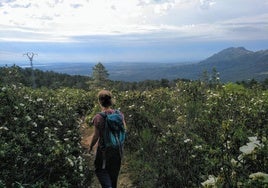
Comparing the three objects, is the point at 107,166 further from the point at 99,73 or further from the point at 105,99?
the point at 99,73

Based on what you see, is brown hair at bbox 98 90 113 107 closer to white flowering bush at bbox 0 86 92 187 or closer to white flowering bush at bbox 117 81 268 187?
white flowering bush at bbox 0 86 92 187

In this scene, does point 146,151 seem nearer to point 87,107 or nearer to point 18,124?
point 18,124

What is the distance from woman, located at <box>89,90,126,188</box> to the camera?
21.8ft

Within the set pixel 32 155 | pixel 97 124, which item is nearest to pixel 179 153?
pixel 97 124

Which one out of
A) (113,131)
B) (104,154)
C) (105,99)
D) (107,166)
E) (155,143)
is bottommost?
(155,143)

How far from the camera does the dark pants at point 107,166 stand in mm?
6711

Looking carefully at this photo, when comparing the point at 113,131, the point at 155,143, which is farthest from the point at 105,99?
the point at 155,143

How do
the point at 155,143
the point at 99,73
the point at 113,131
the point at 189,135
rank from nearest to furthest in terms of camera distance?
the point at 113,131, the point at 189,135, the point at 155,143, the point at 99,73

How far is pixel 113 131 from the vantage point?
21.9 feet

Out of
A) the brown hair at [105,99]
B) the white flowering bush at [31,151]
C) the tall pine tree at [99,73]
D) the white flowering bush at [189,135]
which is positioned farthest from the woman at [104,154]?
the tall pine tree at [99,73]

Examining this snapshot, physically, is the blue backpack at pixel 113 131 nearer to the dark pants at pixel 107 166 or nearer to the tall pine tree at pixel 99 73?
the dark pants at pixel 107 166

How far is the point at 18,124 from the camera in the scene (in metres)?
7.68

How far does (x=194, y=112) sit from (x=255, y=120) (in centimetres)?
180

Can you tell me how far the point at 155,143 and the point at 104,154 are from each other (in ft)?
9.21
